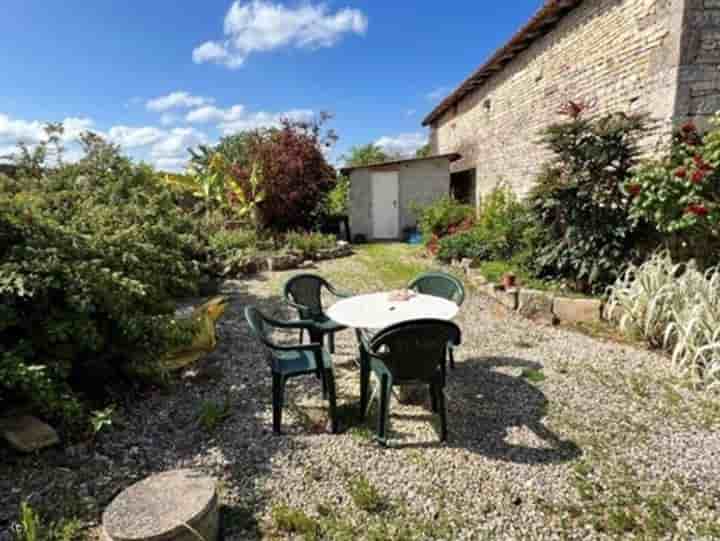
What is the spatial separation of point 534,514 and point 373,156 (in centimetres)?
3742

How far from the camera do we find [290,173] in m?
12.5

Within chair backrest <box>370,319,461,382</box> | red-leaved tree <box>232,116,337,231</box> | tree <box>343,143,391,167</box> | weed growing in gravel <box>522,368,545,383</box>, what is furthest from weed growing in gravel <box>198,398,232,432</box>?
tree <box>343,143,391,167</box>

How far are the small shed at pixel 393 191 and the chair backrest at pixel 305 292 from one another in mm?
9500

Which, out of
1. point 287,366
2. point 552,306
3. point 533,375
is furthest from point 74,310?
point 552,306

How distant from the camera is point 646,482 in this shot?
240 centimetres

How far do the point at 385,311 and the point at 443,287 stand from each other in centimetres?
99

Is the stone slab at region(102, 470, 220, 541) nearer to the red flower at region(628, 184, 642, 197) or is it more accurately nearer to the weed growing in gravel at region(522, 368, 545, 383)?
the weed growing in gravel at region(522, 368, 545, 383)

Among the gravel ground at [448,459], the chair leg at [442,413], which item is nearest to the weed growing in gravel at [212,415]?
the gravel ground at [448,459]

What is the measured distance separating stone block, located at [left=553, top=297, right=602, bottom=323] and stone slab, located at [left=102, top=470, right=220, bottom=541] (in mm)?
4898

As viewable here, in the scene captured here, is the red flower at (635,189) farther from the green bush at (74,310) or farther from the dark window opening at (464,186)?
the dark window opening at (464,186)

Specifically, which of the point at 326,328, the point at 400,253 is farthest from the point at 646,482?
the point at 400,253

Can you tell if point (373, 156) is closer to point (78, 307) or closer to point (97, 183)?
point (97, 183)

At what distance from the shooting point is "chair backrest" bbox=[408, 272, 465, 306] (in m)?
3.85

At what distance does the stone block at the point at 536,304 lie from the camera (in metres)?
5.41
